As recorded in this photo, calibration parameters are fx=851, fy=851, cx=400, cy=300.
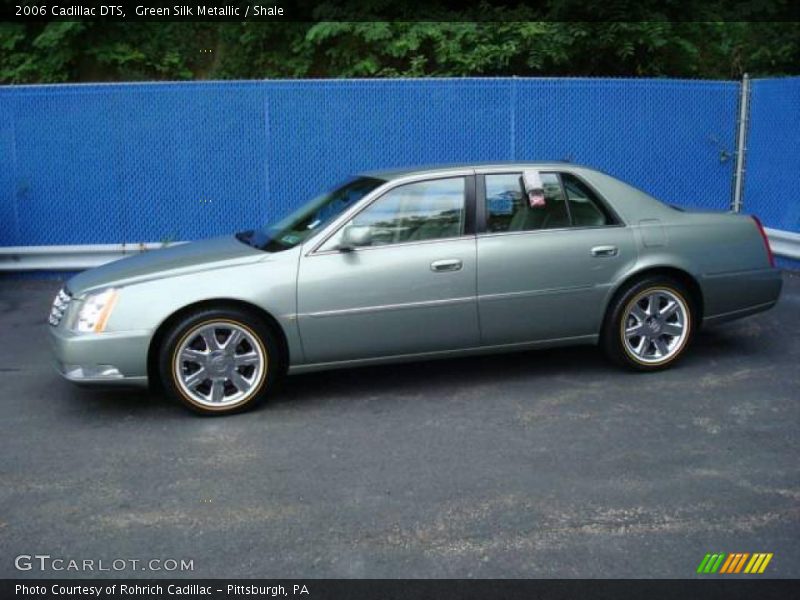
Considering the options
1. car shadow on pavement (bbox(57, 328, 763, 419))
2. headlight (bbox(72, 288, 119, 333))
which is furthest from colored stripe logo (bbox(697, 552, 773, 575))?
headlight (bbox(72, 288, 119, 333))

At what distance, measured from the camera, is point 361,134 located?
1020cm

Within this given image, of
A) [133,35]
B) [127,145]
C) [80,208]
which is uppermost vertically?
[133,35]

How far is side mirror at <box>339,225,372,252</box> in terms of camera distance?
5.41m

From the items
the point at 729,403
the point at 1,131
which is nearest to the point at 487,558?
the point at 729,403

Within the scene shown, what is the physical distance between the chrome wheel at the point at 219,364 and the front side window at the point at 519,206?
1.78 metres

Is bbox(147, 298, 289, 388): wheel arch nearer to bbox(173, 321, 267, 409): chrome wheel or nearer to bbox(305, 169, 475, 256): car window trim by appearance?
bbox(173, 321, 267, 409): chrome wheel

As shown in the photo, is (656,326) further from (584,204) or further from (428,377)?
(428,377)

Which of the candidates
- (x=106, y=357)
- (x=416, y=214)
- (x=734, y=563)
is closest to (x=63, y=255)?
(x=106, y=357)

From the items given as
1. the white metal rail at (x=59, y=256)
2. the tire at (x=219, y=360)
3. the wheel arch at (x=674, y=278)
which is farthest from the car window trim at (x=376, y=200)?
the white metal rail at (x=59, y=256)

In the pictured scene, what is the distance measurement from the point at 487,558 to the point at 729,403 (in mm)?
2576

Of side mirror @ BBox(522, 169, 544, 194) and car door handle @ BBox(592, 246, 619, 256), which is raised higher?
side mirror @ BBox(522, 169, 544, 194)

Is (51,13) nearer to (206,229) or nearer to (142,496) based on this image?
(206,229)

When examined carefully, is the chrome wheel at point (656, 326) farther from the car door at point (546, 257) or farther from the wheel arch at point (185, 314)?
the wheel arch at point (185, 314)

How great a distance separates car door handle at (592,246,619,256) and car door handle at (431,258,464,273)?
38.1 inches
